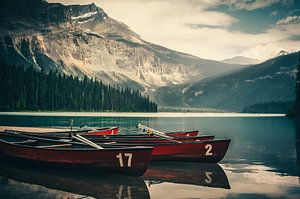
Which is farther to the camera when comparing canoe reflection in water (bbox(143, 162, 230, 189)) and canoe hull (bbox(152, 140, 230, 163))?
canoe hull (bbox(152, 140, 230, 163))

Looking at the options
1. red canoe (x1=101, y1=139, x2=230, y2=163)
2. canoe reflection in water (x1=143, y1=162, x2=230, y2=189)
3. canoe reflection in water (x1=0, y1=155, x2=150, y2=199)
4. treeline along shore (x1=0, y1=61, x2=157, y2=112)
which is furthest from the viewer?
treeline along shore (x1=0, y1=61, x2=157, y2=112)

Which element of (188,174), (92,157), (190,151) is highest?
(92,157)

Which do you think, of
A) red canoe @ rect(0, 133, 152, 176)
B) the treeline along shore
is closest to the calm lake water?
red canoe @ rect(0, 133, 152, 176)

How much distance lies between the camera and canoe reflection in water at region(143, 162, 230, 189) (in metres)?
23.3

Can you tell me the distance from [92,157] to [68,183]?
8.76 feet

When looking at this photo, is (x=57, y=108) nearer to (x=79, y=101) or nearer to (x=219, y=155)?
(x=79, y=101)

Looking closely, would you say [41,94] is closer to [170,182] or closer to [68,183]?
[68,183]

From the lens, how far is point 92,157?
79.3 ft

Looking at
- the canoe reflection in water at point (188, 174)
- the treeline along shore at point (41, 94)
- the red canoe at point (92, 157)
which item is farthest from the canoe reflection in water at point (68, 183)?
the treeline along shore at point (41, 94)

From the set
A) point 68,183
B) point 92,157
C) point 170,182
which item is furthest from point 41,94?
point 170,182

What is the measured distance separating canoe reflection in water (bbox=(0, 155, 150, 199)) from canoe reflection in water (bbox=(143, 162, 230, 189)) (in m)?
1.88

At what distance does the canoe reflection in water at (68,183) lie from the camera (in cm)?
1936

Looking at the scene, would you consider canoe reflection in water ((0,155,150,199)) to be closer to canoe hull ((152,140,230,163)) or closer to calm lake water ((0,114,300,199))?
calm lake water ((0,114,300,199))

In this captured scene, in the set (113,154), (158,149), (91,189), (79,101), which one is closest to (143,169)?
(113,154)
